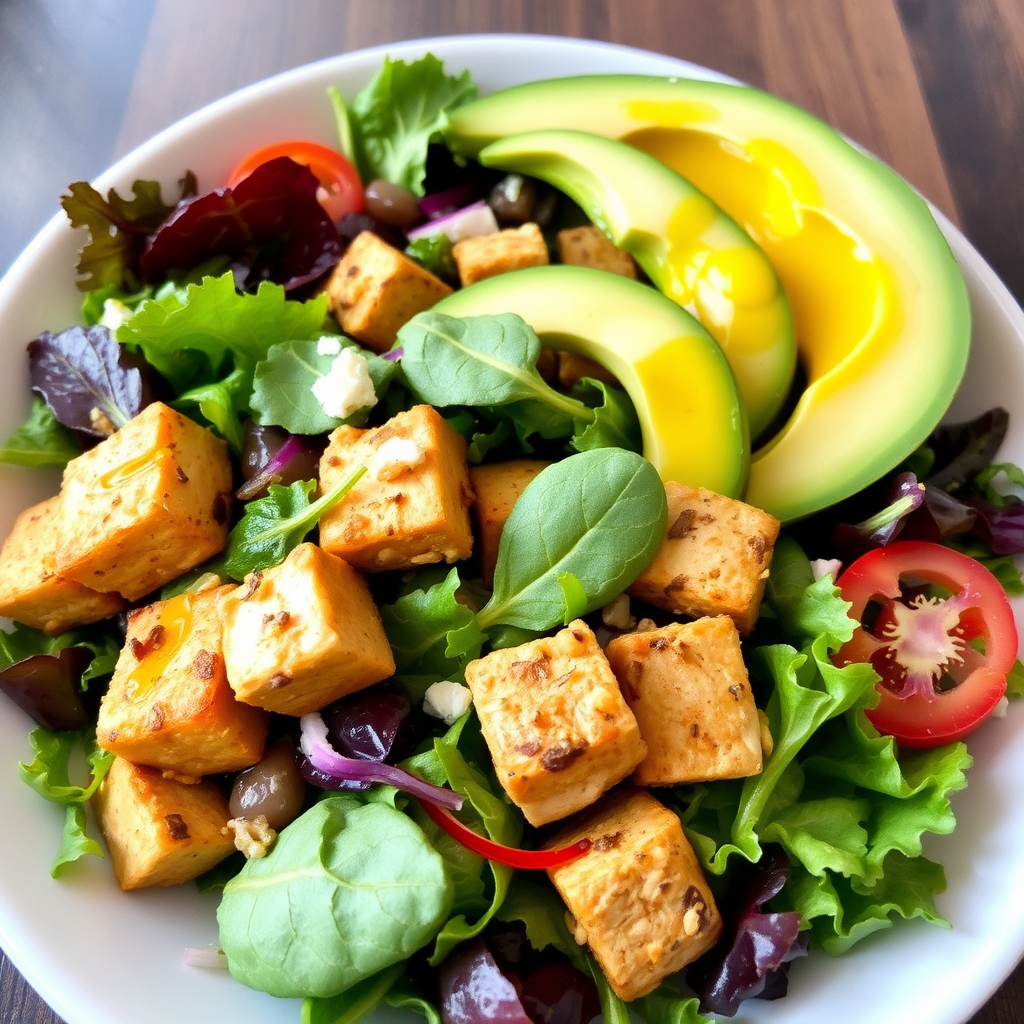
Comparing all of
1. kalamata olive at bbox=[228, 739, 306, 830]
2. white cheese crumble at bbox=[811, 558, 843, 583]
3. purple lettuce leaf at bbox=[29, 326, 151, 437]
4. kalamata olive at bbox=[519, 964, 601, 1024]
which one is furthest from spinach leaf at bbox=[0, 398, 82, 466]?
white cheese crumble at bbox=[811, 558, 843, 583]

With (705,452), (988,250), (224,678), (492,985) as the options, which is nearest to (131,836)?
(224,678)

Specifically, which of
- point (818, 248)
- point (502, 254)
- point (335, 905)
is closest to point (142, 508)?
point (335, 905)

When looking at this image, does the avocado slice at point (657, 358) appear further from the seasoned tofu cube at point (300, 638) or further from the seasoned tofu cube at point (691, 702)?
the seasoned tofu cube at point (300, 638)

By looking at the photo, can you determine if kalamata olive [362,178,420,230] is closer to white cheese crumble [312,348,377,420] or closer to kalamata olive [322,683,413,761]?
white cheese crumble [312,348,377,420]

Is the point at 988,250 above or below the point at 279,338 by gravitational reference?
below

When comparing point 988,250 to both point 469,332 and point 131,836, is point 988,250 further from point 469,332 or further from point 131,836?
point 131,836

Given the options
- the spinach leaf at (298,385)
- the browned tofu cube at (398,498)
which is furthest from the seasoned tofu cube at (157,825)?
the spinach leaf at (298,385)
